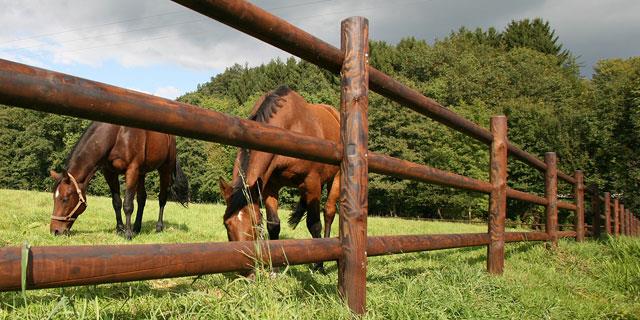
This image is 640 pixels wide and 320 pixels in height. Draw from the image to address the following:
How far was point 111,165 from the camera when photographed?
6.89m

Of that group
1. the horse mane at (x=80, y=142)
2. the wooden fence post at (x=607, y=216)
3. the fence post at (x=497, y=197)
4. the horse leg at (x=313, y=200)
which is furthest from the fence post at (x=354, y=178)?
the wooden fence post at (x=607, y=216)

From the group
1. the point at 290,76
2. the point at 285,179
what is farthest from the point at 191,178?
the point at 285,179

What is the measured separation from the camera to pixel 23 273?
1.20 metres

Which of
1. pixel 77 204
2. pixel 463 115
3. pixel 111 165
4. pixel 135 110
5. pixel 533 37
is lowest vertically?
pixel 77 204

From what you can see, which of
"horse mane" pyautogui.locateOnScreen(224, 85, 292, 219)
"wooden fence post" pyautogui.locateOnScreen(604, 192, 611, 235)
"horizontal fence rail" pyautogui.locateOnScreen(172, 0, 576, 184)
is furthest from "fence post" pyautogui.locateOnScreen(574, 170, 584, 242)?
"horizontal fence rail" pyautogui.locateOnScreen(172, 0, 576, 184)

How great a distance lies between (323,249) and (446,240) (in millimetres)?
1496

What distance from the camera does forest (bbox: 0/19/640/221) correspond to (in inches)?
1188

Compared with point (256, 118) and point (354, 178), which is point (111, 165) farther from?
point (354, 178)

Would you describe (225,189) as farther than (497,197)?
No

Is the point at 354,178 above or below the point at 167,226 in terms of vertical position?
above

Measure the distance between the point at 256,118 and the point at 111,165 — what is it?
145 inches

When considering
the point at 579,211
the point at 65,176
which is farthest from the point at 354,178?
the point at 579,211

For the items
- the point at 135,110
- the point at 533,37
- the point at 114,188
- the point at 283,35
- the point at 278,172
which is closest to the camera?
the point at 135,110

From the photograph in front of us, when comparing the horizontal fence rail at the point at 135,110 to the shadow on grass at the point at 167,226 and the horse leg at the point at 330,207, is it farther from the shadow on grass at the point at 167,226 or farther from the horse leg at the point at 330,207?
the shadow on grass at the point at 167,226
